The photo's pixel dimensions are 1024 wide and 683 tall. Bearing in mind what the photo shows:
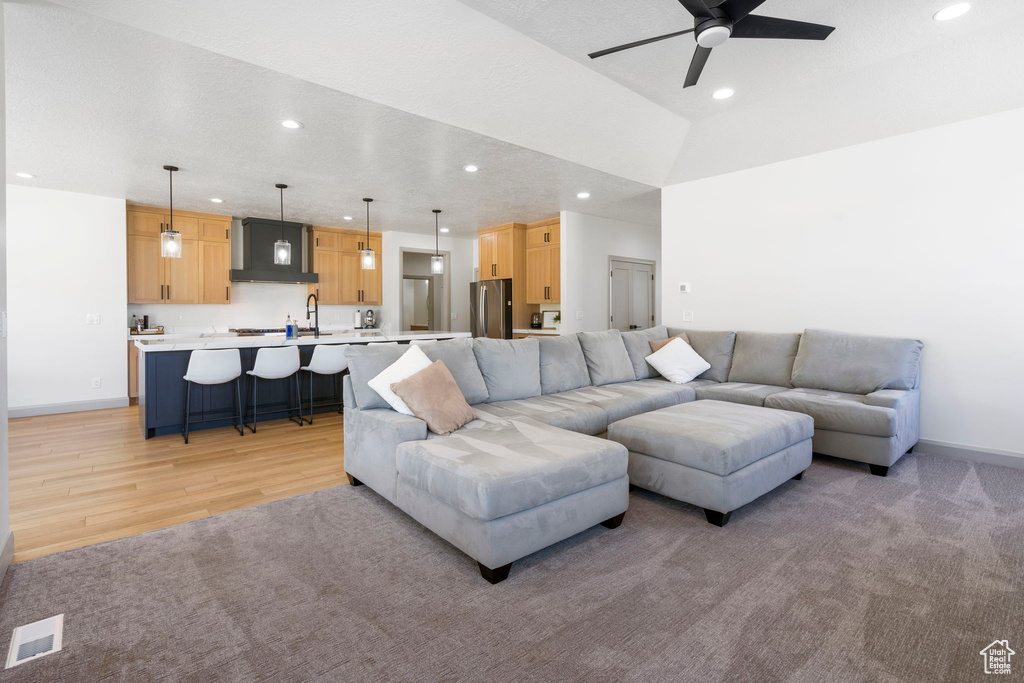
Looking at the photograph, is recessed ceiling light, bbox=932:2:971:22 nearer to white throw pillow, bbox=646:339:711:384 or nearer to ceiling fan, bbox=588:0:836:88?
ceiling fan, bbox=588:0:836:88

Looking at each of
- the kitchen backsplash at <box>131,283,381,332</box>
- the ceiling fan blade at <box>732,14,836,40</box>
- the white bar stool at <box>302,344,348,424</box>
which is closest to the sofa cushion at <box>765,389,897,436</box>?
the ceiling fan blade at <box>732,14,836,40</box>

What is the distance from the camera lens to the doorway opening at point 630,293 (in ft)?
24.7

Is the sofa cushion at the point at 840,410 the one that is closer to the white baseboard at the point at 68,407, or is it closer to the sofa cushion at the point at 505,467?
the sofa cushion at the point at 505,467

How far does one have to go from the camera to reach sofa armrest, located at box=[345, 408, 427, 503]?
2535mm

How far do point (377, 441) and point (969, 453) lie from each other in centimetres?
434

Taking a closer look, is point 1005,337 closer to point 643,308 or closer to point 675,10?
point 675,10

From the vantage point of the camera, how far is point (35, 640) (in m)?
1.61

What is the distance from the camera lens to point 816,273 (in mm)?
4438

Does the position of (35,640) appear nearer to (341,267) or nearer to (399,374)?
(399,374)

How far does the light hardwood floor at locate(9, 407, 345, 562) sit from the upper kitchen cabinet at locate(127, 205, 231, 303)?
6.60ft

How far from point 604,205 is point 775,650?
5718 mm

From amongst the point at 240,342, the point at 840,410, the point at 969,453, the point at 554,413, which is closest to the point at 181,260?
the point at 240,342

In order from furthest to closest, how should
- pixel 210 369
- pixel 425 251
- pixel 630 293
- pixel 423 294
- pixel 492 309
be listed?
pixel 423 294 → pixel 425 251 → pixel 630 293 → pixel 492 309 → pixel 210 369

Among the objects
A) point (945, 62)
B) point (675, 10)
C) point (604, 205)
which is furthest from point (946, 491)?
point (604, 205)
